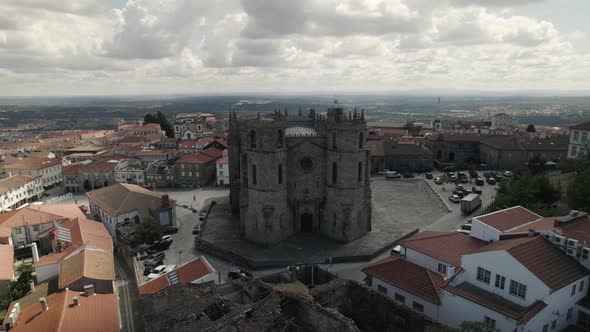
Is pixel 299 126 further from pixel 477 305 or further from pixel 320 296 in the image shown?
pixel 477 305

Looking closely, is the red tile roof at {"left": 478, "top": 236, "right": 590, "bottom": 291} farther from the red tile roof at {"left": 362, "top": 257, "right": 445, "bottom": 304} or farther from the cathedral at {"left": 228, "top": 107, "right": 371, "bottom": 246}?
the cathedral at {"left": 228, "top": 107, "right": 371, "bottom": 246}

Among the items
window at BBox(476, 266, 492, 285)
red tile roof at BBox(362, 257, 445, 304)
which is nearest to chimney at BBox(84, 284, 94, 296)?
red tile roof at BBox(362, 257, 445, 304)

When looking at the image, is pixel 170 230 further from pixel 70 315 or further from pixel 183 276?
pixel 70 315

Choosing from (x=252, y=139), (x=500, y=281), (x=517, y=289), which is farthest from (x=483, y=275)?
(x=252, y=139)

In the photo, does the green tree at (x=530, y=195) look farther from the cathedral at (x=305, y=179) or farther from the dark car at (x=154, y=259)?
the dark car at (x=154, y=259)

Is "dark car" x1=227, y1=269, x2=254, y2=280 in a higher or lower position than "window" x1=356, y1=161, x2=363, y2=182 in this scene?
lower

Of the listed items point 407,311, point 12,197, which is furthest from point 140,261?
point 12,197

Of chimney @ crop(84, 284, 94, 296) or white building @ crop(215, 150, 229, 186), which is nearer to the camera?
chimney @ crop(84, 284, 94, 296)
